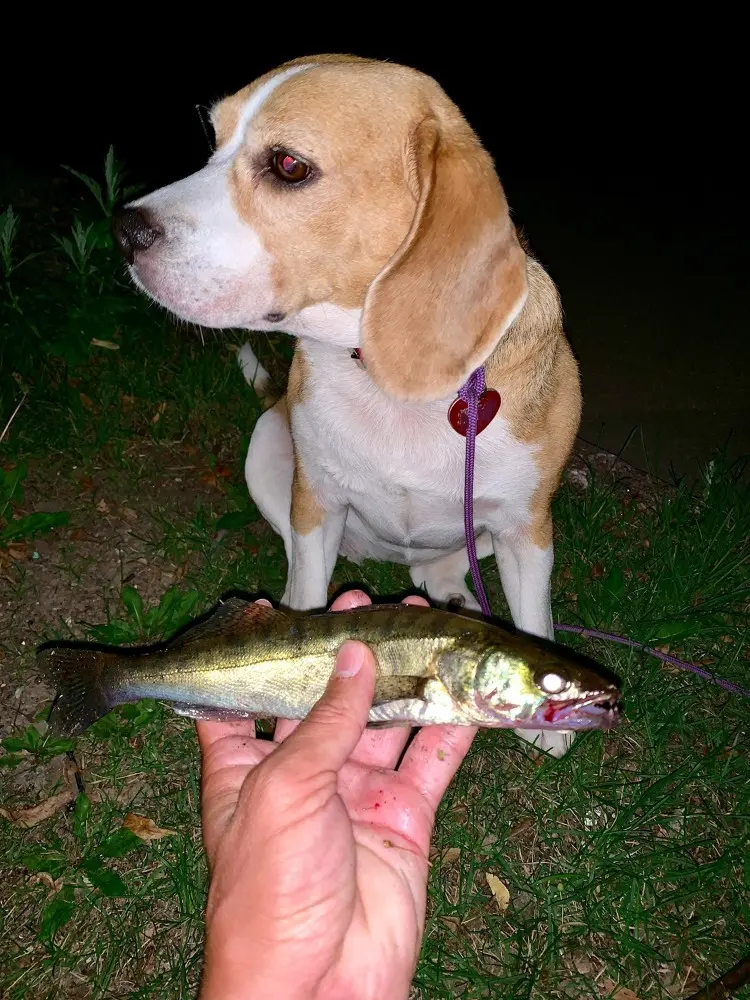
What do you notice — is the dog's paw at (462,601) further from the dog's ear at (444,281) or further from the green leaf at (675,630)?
the dog's ear at (444,281)

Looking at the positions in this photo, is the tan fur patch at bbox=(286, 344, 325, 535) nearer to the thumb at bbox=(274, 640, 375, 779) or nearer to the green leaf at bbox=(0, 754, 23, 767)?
the thumb at bbox=(274, 640, 375, 779)

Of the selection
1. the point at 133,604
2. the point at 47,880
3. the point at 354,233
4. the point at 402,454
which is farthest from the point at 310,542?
the point at 47,880

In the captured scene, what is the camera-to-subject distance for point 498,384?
239 cm

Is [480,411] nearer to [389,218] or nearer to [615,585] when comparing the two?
[389,218]

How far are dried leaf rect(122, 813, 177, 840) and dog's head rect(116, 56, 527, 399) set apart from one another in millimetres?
1775

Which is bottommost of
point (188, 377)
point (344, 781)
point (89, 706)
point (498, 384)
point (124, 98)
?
point (124, 98)

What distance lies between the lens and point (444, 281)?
2.02 metres

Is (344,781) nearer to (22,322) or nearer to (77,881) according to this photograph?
(77,881)

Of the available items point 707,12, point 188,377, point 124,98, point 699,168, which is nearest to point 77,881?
point 188,377

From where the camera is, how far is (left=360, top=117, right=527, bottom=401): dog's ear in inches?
78.8

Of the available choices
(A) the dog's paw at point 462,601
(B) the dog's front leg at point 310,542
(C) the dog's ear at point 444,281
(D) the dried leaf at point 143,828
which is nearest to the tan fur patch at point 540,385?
(C) the dog's ear at point 444,281

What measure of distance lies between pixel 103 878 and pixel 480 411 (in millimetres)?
1949

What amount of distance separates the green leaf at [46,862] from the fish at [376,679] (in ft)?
3.10

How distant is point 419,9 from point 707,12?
5.38 metres
